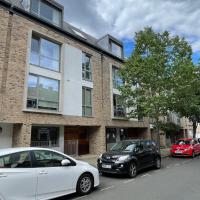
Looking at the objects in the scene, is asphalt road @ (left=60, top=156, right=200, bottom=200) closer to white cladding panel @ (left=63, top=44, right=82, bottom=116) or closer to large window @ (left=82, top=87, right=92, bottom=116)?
white cladding panel @ (left=63, top=44, right=82, bottom=116)

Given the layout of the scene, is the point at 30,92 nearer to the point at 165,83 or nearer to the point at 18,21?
the point at 18,21

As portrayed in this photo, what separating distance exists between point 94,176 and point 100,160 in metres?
2.56

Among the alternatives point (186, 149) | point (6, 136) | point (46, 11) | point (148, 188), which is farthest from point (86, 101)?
point (148, 188)

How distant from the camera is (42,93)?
43.4ft

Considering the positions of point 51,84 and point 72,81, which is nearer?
point 51,84

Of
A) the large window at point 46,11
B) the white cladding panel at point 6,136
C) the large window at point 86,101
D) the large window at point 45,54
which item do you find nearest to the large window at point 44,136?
the white cladding panel at point 6,136

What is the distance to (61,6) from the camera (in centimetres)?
1625

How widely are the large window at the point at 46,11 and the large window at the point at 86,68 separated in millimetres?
3281

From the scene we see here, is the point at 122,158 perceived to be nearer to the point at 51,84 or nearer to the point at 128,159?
the point at 128,159

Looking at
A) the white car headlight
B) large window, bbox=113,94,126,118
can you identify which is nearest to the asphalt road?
the white car headlight

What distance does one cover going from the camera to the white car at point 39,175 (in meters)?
4.89

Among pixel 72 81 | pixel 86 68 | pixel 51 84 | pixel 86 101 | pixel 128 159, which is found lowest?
pixel 128 159

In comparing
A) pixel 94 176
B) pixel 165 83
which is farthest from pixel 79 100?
pixel 94 176

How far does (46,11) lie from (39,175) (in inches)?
519
